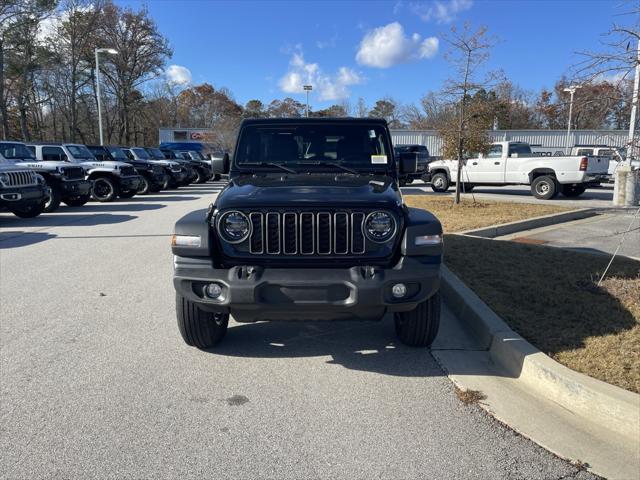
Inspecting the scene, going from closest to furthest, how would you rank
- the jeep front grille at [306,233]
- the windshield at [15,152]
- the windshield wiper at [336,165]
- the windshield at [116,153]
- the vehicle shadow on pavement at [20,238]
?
the jeep front grille at [306,233] → the windshield wiper at [336,165] → the vehicle shadow on pavement at [20,238] → the windshield at [15,152] → the windshield at [116,153]

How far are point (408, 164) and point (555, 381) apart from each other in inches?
98.8

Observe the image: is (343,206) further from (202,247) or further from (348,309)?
(202,247)

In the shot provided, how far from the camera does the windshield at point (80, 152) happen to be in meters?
15.8

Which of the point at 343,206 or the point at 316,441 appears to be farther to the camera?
the point at 343,206

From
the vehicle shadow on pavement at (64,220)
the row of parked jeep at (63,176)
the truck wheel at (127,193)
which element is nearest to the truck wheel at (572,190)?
the row of parked jeep at (63,176)

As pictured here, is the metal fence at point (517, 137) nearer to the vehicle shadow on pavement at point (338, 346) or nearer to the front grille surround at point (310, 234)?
the vehicle shadow on pavement at point (338, 346)

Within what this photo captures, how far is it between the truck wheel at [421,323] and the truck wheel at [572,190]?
1493cm

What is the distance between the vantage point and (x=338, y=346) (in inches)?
168

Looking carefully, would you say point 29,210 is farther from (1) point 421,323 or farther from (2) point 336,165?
(1) point 421,323

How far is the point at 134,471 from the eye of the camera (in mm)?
2584

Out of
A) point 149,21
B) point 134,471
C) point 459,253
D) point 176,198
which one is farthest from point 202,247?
point 149,21

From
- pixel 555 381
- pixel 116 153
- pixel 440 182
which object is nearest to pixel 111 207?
pixel 116 153

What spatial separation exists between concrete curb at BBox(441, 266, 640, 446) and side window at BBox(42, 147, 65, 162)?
14372 mm

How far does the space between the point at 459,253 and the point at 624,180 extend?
396 inches
